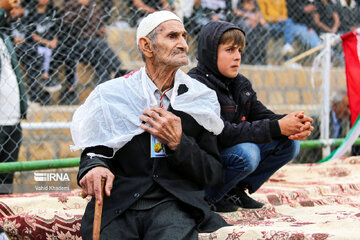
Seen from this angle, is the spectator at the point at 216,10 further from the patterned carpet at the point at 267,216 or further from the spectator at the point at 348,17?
the patterned carpet at the point at 267,216

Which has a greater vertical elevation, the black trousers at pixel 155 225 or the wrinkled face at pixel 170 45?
the wrinkled face at pixel 170 45

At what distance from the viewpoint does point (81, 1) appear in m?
5.30

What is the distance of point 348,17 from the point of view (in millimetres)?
7555

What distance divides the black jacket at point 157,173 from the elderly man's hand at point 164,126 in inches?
1.6

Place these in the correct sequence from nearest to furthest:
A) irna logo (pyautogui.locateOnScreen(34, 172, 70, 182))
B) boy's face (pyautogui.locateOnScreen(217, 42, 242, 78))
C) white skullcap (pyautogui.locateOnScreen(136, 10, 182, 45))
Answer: white skullcap (pyautogui.locateOnScreen(136, 10, 182, 45)), boy's face (pyautogui.locateOnScreen(217, 42, 242, 78)), irna logo (pyautogui.locateOnScreen(34, 172, 70, 182))

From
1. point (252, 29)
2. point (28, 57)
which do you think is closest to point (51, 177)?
point (28, 57)

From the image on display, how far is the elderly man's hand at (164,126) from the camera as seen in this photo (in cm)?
230

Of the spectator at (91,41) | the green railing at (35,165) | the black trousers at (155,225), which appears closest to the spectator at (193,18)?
the spectator at (91,41)

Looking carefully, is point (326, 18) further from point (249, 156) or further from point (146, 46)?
point (146, 46)

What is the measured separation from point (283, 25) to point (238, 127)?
466cm

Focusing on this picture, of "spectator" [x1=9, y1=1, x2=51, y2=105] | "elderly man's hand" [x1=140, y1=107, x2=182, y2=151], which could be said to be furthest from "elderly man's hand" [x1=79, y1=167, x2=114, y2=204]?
"spectator" [x1=9, y1=1, x2=51, y2=105]

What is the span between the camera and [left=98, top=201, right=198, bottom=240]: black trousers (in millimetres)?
2232

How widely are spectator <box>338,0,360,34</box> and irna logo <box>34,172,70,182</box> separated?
499 centimetres

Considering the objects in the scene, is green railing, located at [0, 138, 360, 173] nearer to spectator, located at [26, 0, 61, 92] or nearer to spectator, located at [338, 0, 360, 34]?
spectator, located at [26, 0, 61, 92]
